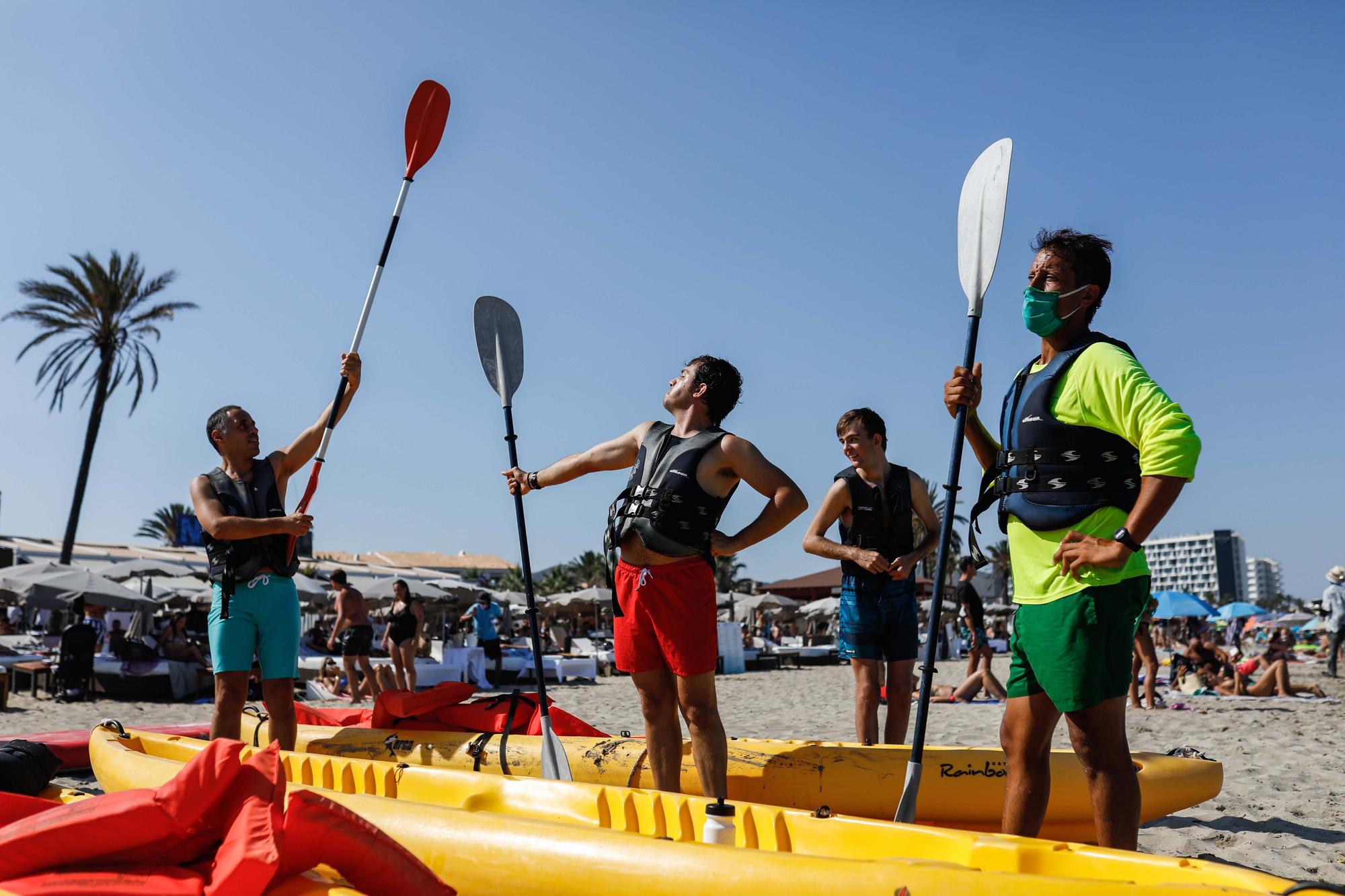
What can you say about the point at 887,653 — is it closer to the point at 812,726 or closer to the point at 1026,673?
the point at 1026,673

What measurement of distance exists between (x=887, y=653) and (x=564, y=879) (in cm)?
258

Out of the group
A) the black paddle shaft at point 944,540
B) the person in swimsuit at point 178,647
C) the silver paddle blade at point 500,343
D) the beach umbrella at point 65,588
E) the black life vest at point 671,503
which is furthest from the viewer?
the beach umbrella at point 65,588

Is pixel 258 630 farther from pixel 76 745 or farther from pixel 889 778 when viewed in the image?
pixel 889 778

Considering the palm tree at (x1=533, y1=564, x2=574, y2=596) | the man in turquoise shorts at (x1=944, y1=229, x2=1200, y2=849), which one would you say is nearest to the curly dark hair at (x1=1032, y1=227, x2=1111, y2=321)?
the man in turquoise shorts at (x1=944, y1=229, x2=1200, y2=849)

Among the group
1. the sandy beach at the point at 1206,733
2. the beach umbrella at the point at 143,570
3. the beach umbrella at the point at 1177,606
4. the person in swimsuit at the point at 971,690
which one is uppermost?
the beach umbrella at the point at 143,570

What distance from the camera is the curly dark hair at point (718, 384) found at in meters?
3.85

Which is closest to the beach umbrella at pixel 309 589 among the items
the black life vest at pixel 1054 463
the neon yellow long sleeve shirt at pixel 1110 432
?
the black life vest at pixel 1054 463

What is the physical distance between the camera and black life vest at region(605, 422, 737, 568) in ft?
11.6

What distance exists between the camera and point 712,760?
347 centimetres

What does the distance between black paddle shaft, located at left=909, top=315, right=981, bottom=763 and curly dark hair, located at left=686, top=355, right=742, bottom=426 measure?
0.97 m

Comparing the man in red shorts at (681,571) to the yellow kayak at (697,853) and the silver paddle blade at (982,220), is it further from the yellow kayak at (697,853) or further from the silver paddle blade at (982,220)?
the silver paddle blade at (982,220)

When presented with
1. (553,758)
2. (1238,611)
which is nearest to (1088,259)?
(553,758)

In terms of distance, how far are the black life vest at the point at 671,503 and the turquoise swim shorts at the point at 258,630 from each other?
1748 mm

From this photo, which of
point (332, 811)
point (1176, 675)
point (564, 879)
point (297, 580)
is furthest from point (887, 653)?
point (297, 580)
